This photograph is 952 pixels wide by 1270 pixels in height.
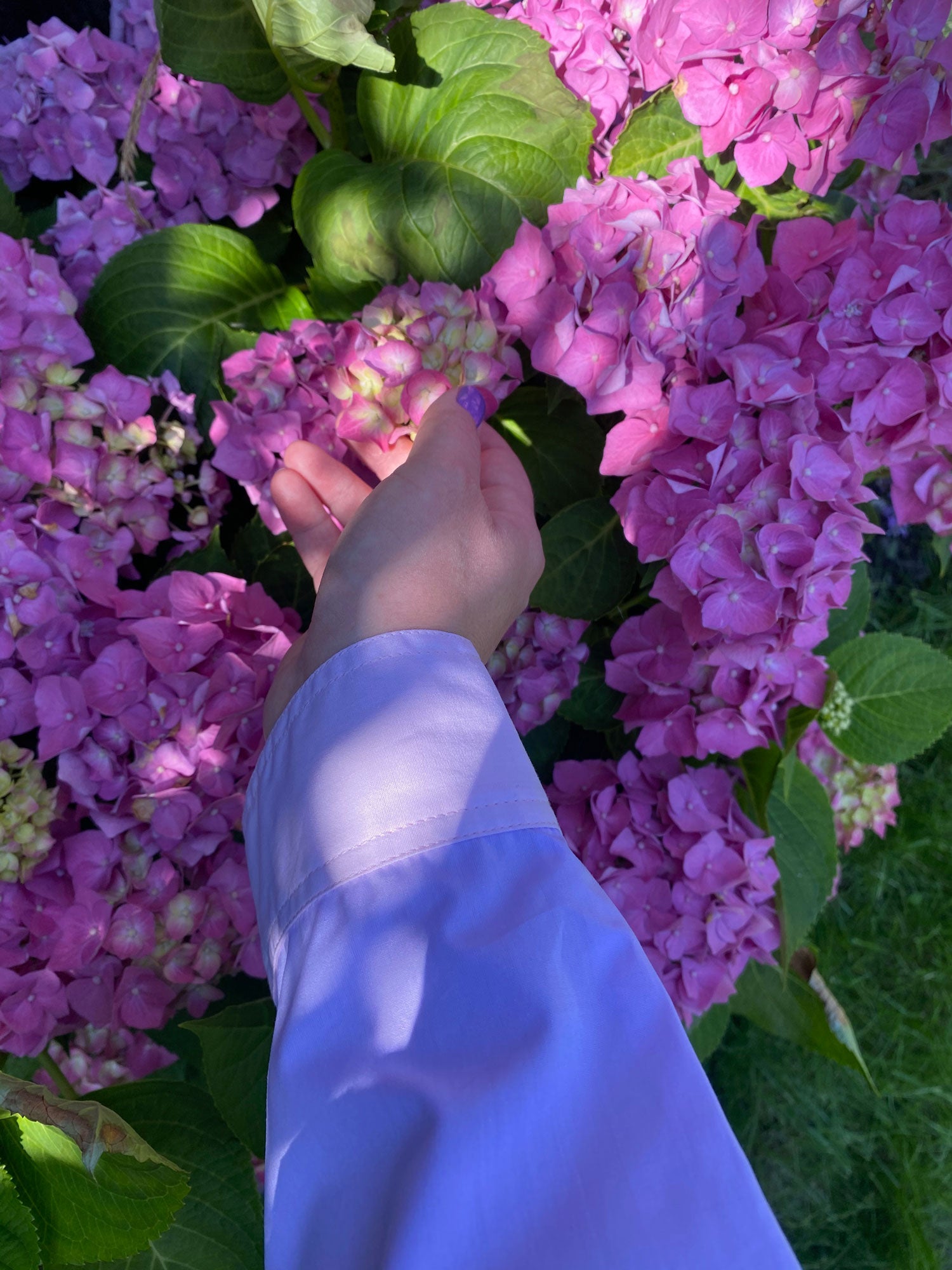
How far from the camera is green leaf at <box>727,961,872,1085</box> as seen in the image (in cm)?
123

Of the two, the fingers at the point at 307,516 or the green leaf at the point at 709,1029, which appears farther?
the green leaf at the point at 709,1029

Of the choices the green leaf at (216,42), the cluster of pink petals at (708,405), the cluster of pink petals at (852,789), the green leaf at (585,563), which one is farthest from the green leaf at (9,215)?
the cluster of pink petals at (852,789)

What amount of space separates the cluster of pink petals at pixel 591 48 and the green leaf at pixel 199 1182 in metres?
1.09

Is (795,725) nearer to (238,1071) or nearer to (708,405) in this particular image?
(708,405)

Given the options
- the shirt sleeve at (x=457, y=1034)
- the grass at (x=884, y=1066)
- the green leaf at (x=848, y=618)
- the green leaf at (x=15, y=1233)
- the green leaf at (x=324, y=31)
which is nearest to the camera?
the shirt sleeve at (x=457, y=1034)

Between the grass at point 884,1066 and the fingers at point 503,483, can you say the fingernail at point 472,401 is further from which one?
the grass at point 884,1066

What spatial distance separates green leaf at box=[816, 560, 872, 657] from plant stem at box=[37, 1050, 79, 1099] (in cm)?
103

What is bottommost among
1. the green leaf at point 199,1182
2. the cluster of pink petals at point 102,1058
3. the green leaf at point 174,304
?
the green leaf at point 199,1182

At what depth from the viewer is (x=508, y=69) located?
970 millimetres

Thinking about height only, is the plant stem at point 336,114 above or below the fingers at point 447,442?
above

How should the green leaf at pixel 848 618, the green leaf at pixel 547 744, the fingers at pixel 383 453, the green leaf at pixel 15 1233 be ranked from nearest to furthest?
the green leaf at pixel 15 1233 → the fingers at pixel 383 453 → the green leaf at pixel 547 744 → the green leaf at pixel 848 618

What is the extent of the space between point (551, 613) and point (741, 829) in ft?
0.98

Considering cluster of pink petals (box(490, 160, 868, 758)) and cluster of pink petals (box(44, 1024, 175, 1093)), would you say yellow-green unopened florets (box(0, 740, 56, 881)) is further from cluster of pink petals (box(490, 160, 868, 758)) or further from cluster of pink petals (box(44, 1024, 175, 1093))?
cluster of pink petals (box(490, 160, 868, 758))

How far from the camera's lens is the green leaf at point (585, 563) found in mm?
988
